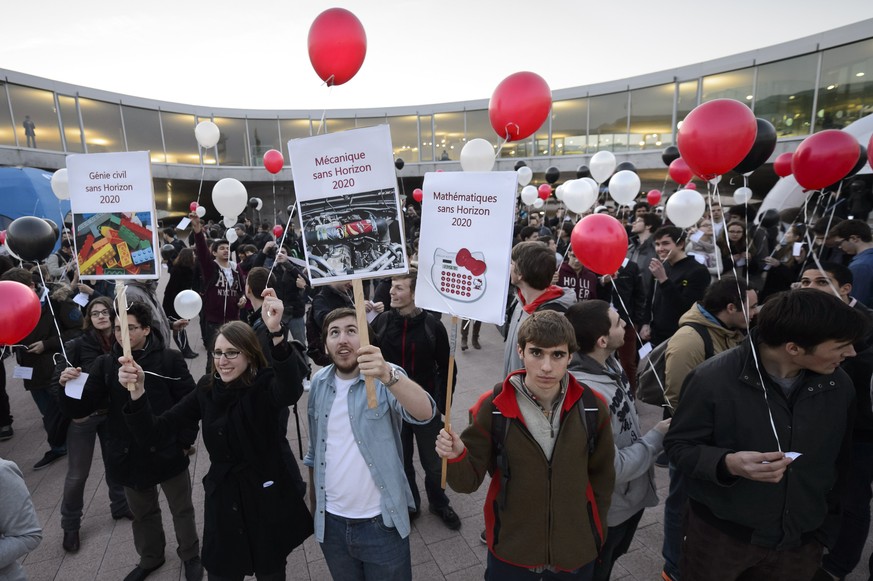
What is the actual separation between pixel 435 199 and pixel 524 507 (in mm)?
1487

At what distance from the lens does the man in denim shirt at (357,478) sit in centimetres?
224

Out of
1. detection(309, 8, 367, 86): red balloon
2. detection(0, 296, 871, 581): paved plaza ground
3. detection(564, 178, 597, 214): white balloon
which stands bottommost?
detection(0, 296, 871, 581): paved plaza ground

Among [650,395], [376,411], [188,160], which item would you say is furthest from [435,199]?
[188,160]

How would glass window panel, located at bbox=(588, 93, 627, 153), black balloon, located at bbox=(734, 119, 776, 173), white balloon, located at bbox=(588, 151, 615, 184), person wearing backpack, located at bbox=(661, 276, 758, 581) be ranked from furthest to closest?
glass window panel, located at bbox=(588, 93, 627, 153) → white balloon, located at bbox=(588, 151, 615, 184) → black balloon, located at bbox=(734, 119, 776, 173) → person wearing backpack, located at bbox=(661, 276, 758, 581)

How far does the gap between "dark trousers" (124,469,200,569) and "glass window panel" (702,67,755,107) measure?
850 inches

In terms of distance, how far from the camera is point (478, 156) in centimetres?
553

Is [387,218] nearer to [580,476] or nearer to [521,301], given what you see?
[580,476]

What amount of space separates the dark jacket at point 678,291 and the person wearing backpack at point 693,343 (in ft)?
6.89

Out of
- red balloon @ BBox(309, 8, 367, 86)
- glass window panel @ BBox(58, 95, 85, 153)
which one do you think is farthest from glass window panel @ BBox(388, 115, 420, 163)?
red balloon @ BBox(309, 8, 367, 86)

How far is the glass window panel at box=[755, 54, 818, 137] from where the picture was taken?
54.6 ft

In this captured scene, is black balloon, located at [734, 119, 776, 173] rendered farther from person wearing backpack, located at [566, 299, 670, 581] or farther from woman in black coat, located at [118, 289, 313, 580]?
woman in black coat, located at [118, 289, 313, 580]

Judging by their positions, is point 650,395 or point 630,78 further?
point 630,78

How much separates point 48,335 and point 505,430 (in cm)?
526

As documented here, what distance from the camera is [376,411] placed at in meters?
2.27
